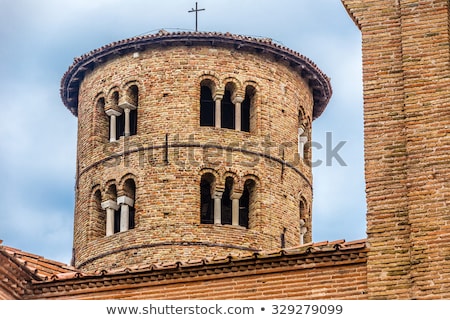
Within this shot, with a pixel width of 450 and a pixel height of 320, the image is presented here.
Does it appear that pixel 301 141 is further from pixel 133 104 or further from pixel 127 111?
pixel 127 111

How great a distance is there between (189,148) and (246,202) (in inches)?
75.5

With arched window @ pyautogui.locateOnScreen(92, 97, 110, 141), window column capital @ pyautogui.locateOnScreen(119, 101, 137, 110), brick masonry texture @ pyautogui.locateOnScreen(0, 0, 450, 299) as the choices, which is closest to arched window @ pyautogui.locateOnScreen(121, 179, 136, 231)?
arched window @ pyautogui.locateOnScreen(92, 97, 110, 141)

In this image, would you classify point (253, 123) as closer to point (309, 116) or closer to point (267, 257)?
point (309, 116)

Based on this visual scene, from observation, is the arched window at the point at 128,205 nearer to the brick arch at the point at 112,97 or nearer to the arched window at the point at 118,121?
the arched window at the point at 118,121

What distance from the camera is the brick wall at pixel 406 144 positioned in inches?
907

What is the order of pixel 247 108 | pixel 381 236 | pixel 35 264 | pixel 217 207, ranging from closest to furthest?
pixel 381 236, pixel 35 264, pixel 217 207, pixel 247 108

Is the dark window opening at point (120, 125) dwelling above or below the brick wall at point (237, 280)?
above

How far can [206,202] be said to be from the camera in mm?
40406

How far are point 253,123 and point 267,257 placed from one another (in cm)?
1685

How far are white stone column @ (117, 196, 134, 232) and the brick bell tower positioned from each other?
0.12 ft

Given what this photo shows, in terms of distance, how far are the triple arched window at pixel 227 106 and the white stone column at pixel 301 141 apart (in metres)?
1.58

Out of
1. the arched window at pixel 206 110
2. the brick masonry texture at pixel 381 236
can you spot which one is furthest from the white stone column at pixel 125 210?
the brick masonry texture at pixel 381 236

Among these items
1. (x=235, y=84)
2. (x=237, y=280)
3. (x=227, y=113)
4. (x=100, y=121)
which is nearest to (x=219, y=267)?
(x=237, y=280)

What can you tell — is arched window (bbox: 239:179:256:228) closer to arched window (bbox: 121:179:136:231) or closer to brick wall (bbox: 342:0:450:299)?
arched window (bbox: 121:179:136:231)
